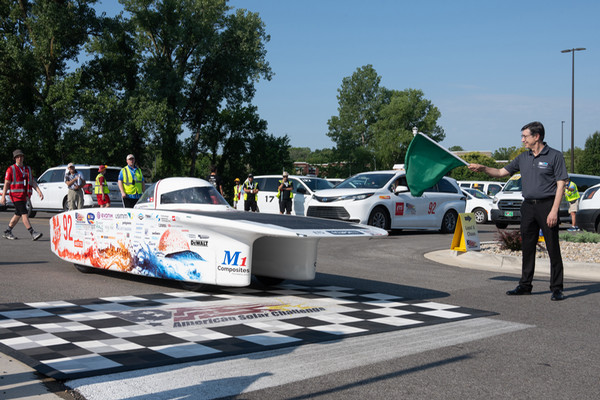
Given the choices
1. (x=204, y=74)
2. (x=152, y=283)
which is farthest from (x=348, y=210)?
(x=204, y=74)

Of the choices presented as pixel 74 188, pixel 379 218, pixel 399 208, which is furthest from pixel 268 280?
pixel 74 188

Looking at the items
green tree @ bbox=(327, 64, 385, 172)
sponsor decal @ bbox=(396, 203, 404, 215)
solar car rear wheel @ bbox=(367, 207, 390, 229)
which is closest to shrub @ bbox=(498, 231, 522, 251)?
solar car rear wheel @ bbox=(367, 207, 390, 229)

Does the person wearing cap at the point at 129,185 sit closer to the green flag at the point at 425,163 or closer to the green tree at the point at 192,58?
the green flag at the point at 425,163

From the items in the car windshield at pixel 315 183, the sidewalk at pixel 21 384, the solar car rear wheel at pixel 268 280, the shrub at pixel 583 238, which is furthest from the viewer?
the car windshield at pixel 315 183

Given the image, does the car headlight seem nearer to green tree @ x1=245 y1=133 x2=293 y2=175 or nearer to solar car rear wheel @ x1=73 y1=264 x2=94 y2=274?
solar car rear wheel @ x1=73 y1=264 x2=94 y2=274

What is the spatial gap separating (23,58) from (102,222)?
31710mm

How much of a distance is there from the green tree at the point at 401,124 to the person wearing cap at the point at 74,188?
244 feet

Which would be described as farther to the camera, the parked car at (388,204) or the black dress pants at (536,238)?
Result: the parked car at (388,204)

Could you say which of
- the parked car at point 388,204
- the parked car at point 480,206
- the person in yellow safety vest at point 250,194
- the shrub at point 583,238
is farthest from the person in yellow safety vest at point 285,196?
the shrub at point 583,238

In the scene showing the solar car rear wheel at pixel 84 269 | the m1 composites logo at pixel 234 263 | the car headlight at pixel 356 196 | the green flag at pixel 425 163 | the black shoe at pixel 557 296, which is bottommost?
the black shoe at pixel 557 296

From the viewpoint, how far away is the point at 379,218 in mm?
16859

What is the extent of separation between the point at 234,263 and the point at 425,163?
9.54 feet

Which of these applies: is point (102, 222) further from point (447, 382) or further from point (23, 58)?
point (23, 58)

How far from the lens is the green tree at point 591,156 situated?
78.7 m
